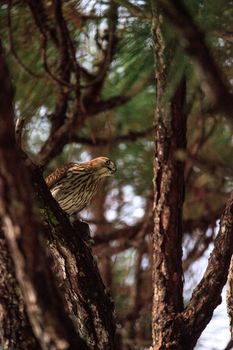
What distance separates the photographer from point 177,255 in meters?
2.95

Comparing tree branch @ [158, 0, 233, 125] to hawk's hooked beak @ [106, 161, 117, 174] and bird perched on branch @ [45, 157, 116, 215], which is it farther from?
hawk's hooked beak @ [106, 161, 117, 174]

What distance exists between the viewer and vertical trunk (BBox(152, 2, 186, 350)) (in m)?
2.78

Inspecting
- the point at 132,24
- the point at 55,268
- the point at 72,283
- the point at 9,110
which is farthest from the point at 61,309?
the point at 132,24

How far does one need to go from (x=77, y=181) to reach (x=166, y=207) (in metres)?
2.06

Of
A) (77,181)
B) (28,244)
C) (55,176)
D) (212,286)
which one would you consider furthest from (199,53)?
(77,181)

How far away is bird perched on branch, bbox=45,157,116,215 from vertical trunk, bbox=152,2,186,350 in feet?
5.75

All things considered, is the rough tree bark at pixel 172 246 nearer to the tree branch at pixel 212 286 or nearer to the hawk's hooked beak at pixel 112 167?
the tree branch at pixel 212 286

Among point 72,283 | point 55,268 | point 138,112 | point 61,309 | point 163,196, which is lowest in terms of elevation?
point 61,309

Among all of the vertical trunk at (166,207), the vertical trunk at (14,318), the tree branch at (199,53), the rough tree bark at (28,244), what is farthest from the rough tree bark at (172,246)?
the tree branch at (199,53)

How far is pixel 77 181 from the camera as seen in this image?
5.00m

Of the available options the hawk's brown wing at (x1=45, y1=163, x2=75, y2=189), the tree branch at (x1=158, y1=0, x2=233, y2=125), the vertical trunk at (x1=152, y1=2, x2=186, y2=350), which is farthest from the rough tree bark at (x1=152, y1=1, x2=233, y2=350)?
the hawk's brown wing at (x1=45, y1=163, x2=75, y2=189)

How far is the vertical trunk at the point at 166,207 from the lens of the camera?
9.12 ft

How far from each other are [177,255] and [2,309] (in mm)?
1115

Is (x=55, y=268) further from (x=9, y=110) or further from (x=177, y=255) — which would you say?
(x=9, y=110)
